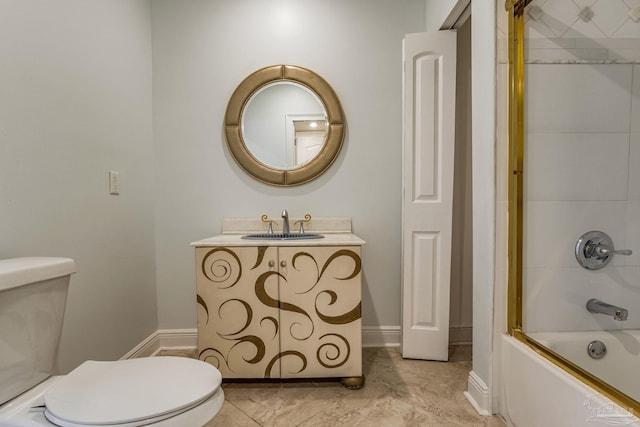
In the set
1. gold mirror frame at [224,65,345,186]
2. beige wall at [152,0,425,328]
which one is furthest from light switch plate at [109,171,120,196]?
gold mirror frame at [224,65,345,186]

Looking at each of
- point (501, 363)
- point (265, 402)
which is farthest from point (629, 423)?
point (265, 402)

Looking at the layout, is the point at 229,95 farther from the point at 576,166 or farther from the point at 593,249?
the point at 593,249

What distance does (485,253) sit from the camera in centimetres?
142

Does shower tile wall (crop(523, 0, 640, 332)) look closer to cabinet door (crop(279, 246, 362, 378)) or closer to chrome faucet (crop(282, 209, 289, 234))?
cabinet door (crop(279, 246, 362, 378))

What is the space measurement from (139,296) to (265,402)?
942 mm

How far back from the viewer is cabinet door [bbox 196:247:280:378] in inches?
63.3

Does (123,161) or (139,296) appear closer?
(123,161)

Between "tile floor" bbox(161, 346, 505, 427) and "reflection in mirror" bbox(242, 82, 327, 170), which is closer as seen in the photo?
"tile floor" bbox(161, 346, 505, 427)

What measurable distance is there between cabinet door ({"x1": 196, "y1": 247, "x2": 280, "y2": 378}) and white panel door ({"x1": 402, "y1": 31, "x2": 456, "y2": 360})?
32.0 inches

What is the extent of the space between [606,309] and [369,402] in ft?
3.46

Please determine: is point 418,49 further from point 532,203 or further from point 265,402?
point 265,402

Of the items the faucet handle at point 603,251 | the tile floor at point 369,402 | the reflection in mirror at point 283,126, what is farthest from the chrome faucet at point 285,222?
the faucet handle at point 603,251

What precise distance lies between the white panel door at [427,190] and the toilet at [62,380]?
4.34ft

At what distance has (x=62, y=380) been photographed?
926 mm
